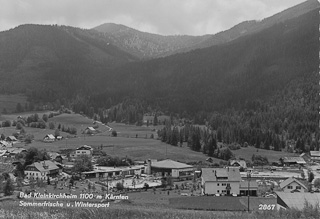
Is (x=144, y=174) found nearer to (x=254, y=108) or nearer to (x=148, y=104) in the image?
(x=254, y=108)

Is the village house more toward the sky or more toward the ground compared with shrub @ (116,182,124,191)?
more toward the sky

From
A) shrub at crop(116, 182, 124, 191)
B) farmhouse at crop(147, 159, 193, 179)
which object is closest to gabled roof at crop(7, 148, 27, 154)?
farmhouse at crop(147, 159, 193, 179)

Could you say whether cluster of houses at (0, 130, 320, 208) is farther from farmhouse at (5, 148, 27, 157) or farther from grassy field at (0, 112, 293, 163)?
grassy field at (0, 112, 293, 163)

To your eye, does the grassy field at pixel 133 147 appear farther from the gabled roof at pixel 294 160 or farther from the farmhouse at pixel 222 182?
the farmhouse at pixel 222 182

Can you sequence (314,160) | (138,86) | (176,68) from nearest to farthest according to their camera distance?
1. (314,160)
2. (138,86)
3. (176,68)

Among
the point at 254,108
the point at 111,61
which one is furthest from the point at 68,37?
the point at 254,108

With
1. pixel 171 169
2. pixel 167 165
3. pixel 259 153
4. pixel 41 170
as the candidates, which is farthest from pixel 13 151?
pixel 259 153

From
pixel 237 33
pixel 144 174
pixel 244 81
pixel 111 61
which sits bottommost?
pixel 144 174
